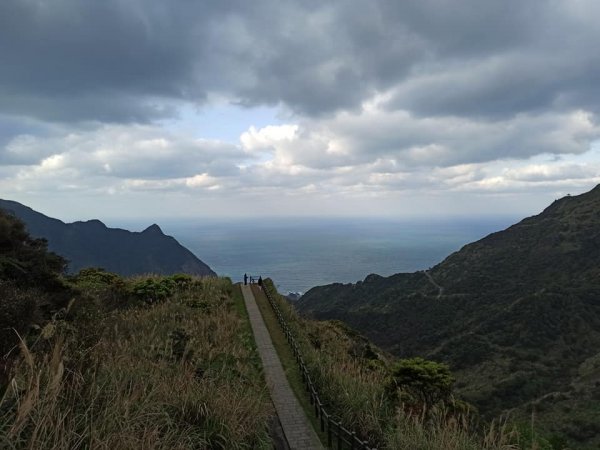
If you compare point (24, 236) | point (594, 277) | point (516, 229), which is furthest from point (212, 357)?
point (516, 229)

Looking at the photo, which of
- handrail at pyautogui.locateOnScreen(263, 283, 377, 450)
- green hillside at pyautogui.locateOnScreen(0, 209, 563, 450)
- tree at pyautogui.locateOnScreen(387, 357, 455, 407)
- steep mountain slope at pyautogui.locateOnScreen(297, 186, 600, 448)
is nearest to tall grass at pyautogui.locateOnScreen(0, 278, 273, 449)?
green hillside at pyautogui.locateOnScreen(0, 209, 563, 450)

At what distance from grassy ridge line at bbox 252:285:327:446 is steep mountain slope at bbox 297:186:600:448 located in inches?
1013

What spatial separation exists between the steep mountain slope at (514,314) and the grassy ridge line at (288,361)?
25.7m

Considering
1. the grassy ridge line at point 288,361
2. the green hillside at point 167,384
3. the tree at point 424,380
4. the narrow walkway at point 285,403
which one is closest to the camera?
the green hillside at point 167,384

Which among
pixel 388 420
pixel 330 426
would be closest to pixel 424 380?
pixel 388 420

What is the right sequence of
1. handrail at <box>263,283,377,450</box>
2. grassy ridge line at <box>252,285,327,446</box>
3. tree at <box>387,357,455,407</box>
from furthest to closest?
tree at <box>387,357,455,407</box>
grassy ridge line at <box>252,285,327,446</box>
handrail at <box>263,283,377,450</box>

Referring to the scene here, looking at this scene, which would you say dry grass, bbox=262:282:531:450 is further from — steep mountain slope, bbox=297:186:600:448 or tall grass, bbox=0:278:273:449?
steep mountain slope, bbox=297:186:600:448

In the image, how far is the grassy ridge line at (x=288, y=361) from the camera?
10149 mm

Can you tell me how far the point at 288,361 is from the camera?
1482 centimetres

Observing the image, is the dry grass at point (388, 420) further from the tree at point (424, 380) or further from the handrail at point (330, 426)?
the tree at point (424, 380)

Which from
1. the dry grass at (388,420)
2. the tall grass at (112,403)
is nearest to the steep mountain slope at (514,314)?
the dry grass at (388,420)

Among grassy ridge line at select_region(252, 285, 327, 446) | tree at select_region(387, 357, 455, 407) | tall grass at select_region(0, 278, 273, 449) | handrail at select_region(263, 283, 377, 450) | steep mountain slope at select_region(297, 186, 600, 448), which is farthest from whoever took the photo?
steep mountain slope at select_region(297, 186, 600, 448)

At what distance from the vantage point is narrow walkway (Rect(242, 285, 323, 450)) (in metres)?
8.80

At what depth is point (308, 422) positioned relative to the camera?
9.77 m
